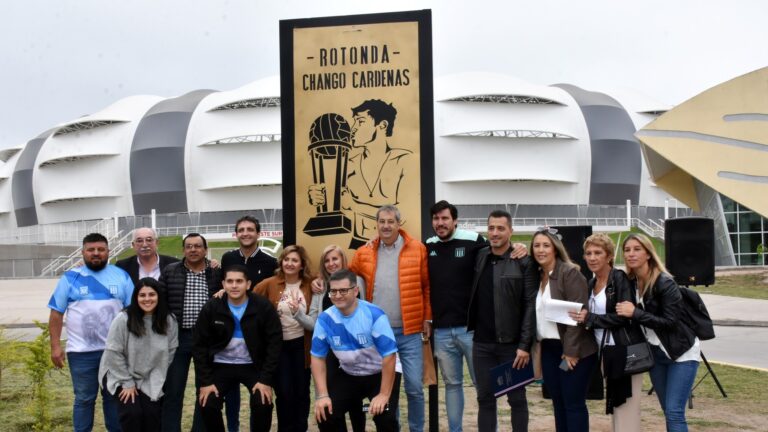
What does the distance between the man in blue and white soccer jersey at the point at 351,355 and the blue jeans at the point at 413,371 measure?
2.10 feet

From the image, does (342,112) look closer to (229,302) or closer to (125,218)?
(229,302)

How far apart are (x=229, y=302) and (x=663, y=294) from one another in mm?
3081

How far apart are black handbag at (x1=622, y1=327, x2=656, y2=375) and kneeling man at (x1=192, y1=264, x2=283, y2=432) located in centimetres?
247

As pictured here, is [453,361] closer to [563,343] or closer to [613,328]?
[563,343]

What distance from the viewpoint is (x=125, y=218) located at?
5766 cm

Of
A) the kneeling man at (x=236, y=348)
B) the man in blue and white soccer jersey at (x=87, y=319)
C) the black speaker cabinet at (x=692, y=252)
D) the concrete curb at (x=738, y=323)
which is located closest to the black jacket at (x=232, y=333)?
the kneeling man at (x=236, y=348)

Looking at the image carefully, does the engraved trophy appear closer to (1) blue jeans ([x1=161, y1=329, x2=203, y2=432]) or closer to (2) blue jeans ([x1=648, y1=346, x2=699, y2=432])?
(1) blue jeans ([x1=161, y1=329, x2=203, y2=432])

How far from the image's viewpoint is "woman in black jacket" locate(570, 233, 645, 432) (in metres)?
4.71

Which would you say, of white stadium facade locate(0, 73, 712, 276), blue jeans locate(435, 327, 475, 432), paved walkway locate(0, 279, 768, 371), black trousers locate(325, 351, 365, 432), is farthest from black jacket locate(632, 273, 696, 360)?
white stadium facade locate(0, 73, 712, 276)

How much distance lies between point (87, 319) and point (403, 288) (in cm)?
247

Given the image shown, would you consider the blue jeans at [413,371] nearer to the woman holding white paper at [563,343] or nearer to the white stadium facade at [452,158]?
the woman holding white paper at [563,343]

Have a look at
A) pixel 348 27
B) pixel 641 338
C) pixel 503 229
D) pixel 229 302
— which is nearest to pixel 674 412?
pixel 641 338

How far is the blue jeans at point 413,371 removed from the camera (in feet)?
18.2

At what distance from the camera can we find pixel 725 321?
49.9ft
